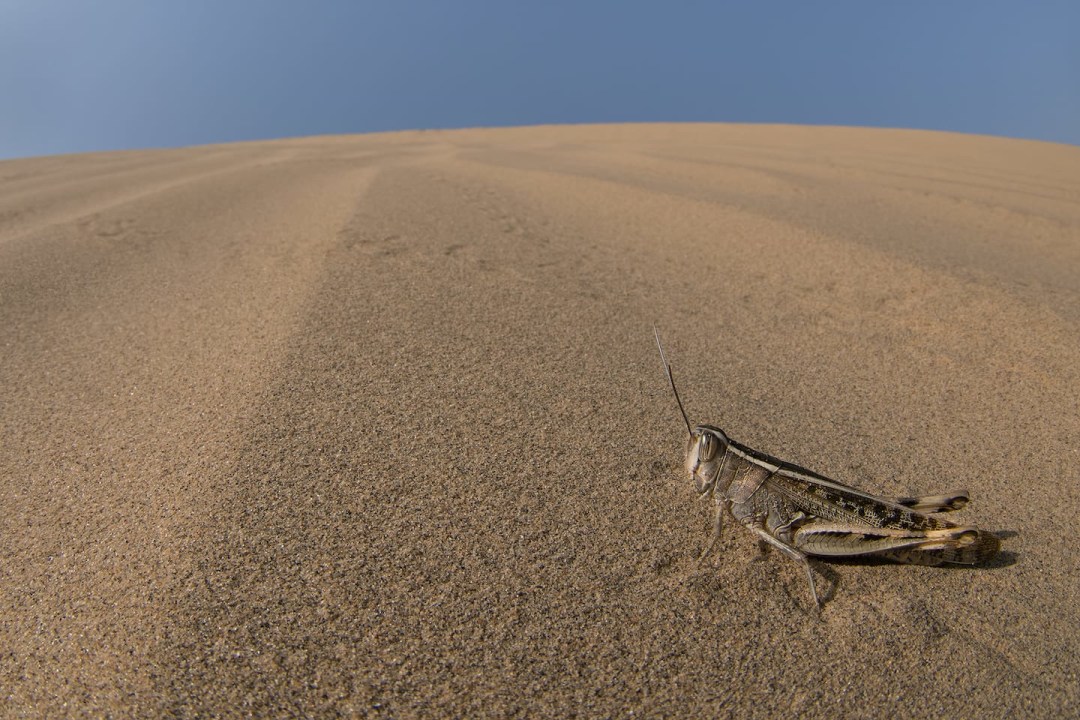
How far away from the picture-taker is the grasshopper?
1.28m

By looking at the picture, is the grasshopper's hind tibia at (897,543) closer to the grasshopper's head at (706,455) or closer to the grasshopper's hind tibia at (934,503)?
the grasshopper's hind tibia at (934,503)

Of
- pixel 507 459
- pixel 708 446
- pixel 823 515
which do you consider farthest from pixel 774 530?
pixel 507 459

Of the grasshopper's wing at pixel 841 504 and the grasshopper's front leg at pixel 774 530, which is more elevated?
the grasshopper's wing at pixel 841 504

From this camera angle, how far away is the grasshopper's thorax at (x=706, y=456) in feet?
4.48

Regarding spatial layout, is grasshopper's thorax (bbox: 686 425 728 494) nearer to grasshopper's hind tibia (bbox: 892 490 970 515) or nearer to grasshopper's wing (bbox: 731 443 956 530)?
grasshopper's wing (bbox: 731 443 956 530)

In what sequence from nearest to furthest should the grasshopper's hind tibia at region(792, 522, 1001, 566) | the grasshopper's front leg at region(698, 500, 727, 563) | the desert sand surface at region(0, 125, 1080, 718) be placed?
the desert sand surface at region(0, 125, 1080, 718), the grasshopper's hind tibia at region(792, 522, 1001, 566), the grasshopper's front leg at region(698, 500, 727, 563)

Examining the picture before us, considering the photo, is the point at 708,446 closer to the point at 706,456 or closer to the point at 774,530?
the point at 706,456

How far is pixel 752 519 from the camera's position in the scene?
1.34m

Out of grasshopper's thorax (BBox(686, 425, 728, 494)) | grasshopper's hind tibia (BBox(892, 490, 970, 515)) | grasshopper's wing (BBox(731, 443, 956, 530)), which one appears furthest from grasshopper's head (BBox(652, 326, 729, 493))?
grasshopper's hind tibia (BBox(892, 490, 970, 515))

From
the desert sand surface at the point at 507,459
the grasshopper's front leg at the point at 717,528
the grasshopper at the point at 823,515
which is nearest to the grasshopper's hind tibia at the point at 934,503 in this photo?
the grasshopper at the point at 823,515

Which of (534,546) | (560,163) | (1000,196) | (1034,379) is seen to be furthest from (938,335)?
(560,163)

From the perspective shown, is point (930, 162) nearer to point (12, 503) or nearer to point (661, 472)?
point (661, 472)

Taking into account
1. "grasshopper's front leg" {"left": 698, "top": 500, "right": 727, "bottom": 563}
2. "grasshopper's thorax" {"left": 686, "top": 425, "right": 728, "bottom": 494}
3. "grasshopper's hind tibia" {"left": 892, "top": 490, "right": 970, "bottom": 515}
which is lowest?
"grasshopper's front leg" {"left": 698, "top": 500, "right": 727, "bottom": 563}

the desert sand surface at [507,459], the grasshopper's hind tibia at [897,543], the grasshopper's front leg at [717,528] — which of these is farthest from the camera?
the grasshopper's front leg at [717,528]
